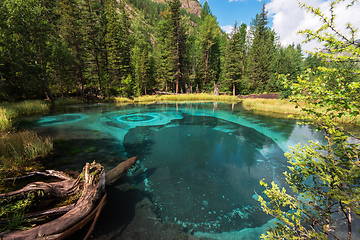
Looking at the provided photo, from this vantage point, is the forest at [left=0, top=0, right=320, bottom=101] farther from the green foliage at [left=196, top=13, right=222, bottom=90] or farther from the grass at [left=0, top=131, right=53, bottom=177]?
the grass at [left=0, top=131, right=53, bottom=177]

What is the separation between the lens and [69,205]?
2904 millimetres

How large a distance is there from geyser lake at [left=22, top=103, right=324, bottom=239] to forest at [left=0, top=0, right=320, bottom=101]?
7918 millimetres

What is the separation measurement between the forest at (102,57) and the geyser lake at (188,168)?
312 inches

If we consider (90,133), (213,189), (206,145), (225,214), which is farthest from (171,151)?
(90,133)

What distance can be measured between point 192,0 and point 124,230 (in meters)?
223

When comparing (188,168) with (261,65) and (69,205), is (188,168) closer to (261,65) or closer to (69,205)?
(69,205)

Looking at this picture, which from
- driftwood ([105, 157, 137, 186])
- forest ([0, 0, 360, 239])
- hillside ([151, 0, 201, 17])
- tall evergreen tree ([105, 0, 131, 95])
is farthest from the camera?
hillside ([151, 0, 201, 17])

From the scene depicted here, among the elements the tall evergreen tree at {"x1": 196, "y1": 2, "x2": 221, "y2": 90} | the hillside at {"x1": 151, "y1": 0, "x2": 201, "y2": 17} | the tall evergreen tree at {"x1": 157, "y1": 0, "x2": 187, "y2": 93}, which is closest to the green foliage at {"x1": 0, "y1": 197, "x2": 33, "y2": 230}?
the tall evergreen tree at {"x1": 157, "y1": 0, "x2": 187, "y2": 93}

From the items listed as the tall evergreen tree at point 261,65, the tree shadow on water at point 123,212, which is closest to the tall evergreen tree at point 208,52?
the tall evergreen tree at point 261,65

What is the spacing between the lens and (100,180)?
11.2 ft

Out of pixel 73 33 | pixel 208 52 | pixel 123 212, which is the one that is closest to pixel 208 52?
pixel 208 52

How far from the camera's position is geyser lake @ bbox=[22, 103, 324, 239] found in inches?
131

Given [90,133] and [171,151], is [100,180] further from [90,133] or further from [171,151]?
[90,133]

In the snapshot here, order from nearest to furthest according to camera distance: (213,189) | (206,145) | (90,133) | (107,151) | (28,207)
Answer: (28,207), (213,189), (107,151), (206,145), (90,133)
